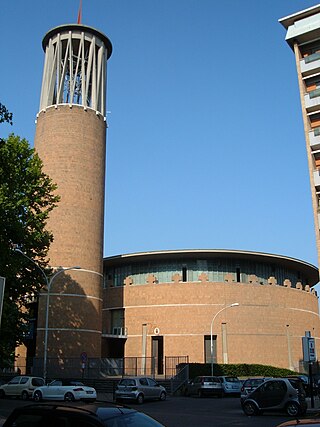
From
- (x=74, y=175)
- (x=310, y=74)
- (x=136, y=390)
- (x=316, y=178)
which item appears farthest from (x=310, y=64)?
(x=136, y=390)

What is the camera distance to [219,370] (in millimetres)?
41531

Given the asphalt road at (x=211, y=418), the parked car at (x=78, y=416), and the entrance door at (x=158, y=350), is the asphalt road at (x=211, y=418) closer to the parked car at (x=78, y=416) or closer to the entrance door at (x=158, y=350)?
the parked car at (x=78, y=416)

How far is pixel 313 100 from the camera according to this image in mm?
35094

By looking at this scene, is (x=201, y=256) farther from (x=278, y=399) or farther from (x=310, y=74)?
(x=278, y=399)

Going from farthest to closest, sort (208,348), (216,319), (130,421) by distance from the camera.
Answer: (216,319) → (208,348) → (130,421)

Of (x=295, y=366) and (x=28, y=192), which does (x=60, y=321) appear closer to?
(x=28, y=192)

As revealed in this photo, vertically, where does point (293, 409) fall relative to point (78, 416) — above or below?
below

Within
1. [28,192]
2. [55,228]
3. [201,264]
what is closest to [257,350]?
[201,264]

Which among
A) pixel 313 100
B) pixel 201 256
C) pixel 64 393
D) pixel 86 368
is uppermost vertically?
pixel 313 100

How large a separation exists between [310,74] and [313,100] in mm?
2316

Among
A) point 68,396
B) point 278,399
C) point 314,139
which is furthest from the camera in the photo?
point 314,139

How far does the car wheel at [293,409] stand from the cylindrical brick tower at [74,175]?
22.5 m

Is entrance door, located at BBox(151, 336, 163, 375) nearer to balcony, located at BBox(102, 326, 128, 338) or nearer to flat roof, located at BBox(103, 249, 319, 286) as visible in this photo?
balcony, located at BBox(102, 326, 128, 338)

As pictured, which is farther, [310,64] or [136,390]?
[310,64]
